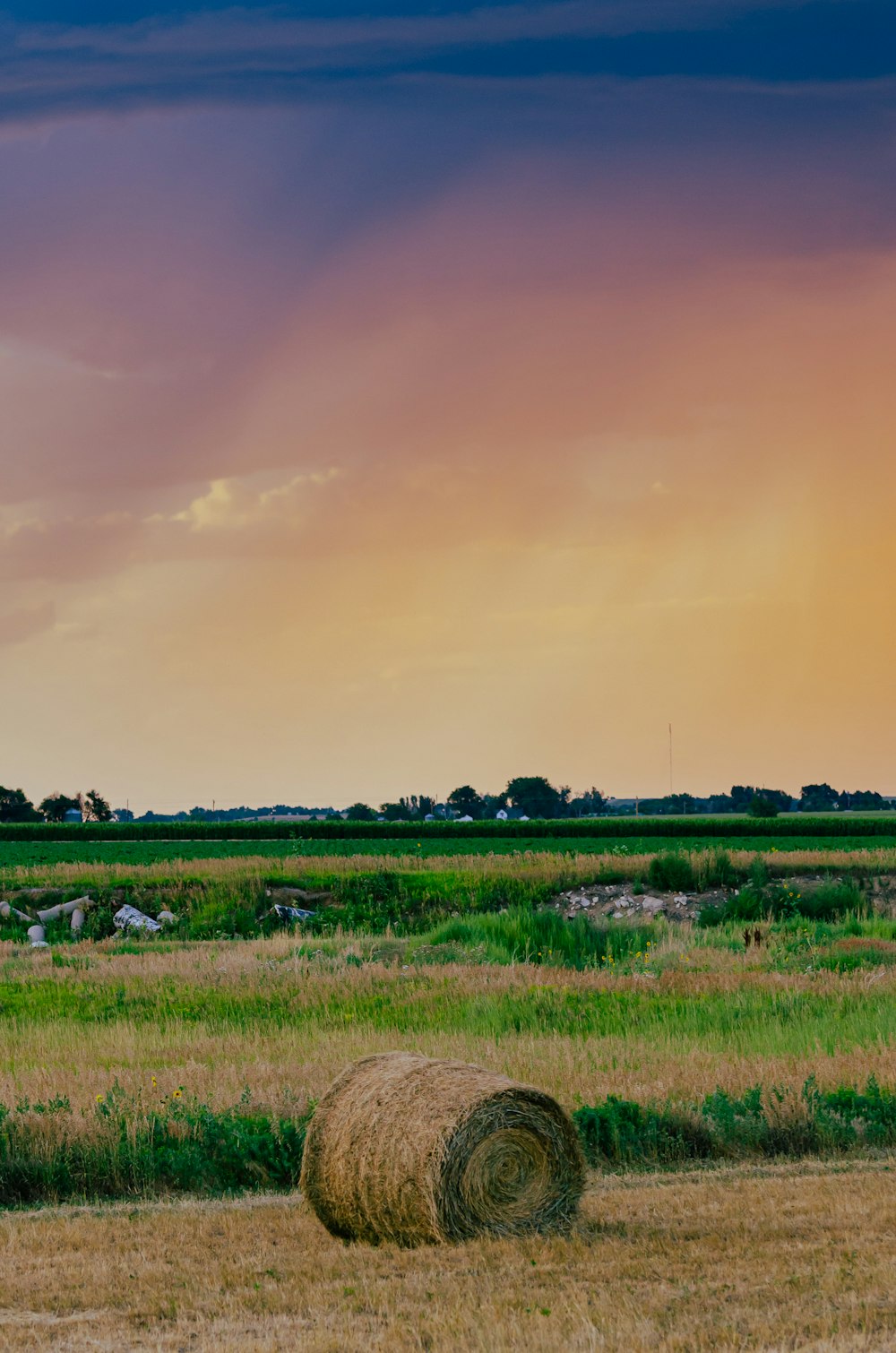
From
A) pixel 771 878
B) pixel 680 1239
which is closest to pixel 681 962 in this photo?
pixel 680 1239

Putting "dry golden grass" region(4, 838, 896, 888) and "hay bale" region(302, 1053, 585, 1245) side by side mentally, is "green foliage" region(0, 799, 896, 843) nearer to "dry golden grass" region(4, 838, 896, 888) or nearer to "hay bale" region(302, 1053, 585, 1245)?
"dry golden grass" region(4, 838, 896, 888)

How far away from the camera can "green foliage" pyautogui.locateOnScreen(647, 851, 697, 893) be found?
4197 centimetres

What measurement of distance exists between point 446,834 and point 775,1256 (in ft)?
226

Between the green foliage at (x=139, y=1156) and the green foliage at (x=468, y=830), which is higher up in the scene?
the green foliage at (x=468, y=830)

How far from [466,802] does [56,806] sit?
4892 centimetres

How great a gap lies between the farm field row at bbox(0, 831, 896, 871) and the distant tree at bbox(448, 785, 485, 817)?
317 feet

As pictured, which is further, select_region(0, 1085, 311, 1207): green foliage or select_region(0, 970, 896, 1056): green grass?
select_region(0, 970, 896, 1056): green grass

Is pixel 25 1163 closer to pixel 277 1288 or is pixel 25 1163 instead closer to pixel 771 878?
pixel 277 1288

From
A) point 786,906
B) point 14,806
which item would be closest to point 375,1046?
point 786,906

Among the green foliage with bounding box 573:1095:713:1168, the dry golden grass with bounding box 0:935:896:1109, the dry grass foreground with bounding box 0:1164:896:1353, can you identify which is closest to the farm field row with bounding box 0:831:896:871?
the dry golden grass with bounding box 0:935:896:1109

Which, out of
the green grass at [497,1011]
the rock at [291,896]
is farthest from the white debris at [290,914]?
the green grass at [497,1011]

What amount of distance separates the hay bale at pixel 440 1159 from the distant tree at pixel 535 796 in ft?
530

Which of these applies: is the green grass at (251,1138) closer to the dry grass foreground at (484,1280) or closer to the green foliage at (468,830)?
the dry grass foreground at (484,1280)

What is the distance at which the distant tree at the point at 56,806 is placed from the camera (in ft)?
466
